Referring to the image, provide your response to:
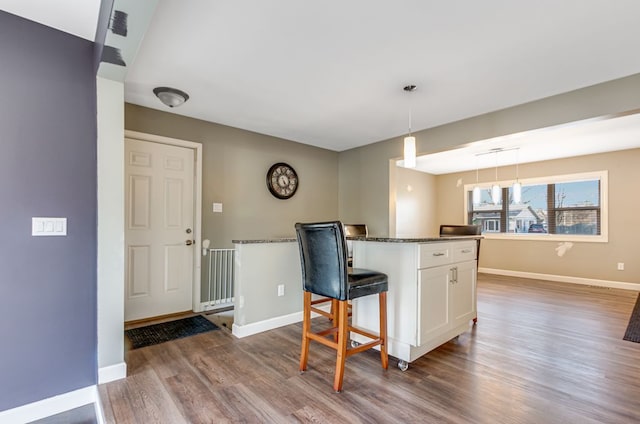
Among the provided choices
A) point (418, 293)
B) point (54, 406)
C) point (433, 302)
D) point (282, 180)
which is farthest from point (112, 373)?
point (282, 180)

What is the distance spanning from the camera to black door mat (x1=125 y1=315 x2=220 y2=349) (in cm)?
276

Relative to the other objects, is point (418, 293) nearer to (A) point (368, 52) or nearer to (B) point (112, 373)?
(A) point (368, 52)

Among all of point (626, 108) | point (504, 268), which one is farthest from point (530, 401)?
point (504, 268)

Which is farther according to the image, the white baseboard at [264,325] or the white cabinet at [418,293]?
the white baseboard at [264,325]

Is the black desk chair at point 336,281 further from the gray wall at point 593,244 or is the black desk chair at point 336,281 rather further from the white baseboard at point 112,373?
the gray wall at point 593,244

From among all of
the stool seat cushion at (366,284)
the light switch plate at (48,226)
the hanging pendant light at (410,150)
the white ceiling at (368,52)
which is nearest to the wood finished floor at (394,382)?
the stool seat cushion at (366,284)

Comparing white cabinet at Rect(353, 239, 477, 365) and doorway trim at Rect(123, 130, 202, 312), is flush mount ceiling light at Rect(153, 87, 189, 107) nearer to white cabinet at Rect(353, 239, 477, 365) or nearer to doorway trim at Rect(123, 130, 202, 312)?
doorway trim at Rect(123, 130, 202, 312)

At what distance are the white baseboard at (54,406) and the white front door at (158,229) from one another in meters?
1.32

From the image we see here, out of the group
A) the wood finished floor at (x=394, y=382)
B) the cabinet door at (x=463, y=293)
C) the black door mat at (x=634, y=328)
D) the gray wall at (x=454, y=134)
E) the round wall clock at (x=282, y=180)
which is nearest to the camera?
the wood finished floor at (x=394, y=382)

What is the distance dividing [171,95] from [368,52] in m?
1.87

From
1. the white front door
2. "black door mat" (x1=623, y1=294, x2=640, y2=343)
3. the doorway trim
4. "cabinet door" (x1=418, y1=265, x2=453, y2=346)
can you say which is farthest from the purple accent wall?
"black door mat" (x1=623, y1=294, x2=640, y2=343)

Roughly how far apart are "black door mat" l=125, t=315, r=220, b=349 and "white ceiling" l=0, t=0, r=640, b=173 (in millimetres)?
2279

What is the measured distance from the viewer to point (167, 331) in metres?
2.99

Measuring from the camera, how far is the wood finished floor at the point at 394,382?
1.71 m
